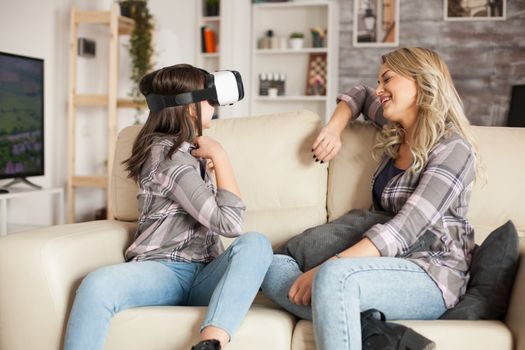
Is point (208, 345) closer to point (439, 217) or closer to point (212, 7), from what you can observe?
point (439, 217)

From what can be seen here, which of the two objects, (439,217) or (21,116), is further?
(21,116)

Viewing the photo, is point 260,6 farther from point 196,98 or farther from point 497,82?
point 196,98

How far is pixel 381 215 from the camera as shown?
1.90 metres

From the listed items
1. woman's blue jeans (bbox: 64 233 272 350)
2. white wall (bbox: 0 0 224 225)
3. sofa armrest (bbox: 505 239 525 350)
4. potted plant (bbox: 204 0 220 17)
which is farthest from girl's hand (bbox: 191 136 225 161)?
potted plant (bbox: 204 0 220 17)

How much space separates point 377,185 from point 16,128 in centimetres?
255

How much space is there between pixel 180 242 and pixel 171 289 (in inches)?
5.7

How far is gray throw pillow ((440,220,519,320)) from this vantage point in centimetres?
166

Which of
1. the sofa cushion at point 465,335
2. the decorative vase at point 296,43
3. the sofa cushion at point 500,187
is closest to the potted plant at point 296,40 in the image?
the decorative vase at point 296,43

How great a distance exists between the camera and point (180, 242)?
1.86 metres

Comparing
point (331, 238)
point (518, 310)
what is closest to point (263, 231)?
point (331, 238)

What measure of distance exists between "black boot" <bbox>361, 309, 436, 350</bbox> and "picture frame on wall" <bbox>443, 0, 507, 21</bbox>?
4430mm

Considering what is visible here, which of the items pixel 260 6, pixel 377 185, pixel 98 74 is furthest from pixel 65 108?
pixel 377 185

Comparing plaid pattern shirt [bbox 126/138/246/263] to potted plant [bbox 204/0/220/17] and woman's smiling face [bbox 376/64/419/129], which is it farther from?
potted plant [bbox 204/0/220/17]

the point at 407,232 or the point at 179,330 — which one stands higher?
the point at 407,232
